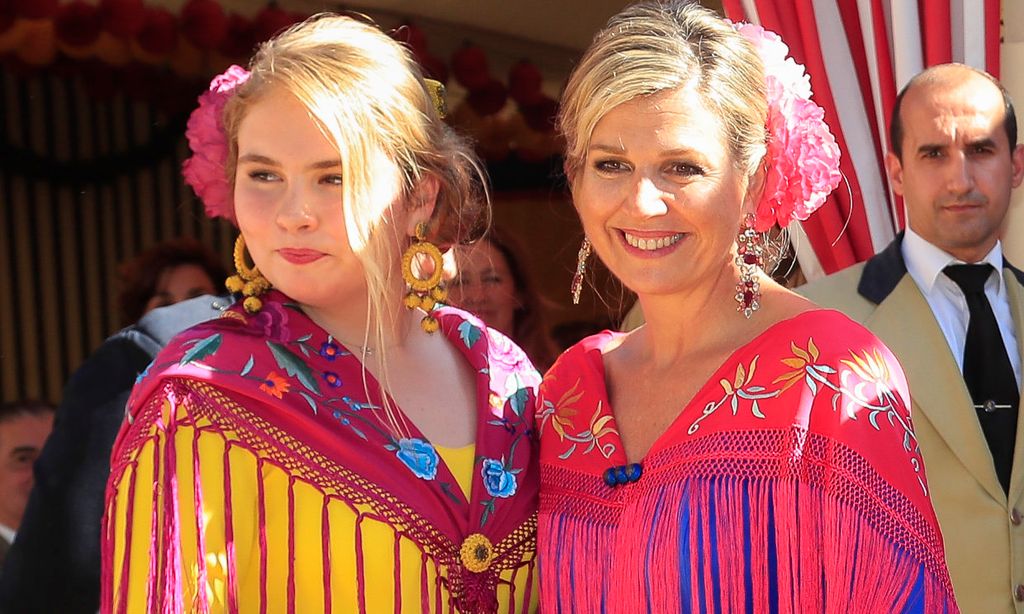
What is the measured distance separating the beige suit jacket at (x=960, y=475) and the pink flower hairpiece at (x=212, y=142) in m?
1.63

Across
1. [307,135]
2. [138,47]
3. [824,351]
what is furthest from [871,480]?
[138,47]

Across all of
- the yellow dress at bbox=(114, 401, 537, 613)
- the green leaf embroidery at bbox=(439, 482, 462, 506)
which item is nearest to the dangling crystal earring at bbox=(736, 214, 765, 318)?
the green leaf embroidery at bbox=(439, 482, 462, 506)

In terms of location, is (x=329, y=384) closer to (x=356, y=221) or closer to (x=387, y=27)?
(x=356, y=221)

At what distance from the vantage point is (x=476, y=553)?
2195 millimetres

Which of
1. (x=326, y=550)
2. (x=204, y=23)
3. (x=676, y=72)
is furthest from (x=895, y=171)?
(x=204, y=23)

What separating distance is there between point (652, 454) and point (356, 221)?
61 cm

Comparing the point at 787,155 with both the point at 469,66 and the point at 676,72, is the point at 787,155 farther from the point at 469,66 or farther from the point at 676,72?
the point at 469,66

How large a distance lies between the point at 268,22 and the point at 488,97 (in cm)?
113

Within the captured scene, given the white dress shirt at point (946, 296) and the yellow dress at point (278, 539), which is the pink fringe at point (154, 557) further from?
the white dress shirt at point (946, 296)

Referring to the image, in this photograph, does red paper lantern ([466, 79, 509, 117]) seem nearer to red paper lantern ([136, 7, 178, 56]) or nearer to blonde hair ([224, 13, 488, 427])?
red paper lantern ([136, 7, 178, 56])

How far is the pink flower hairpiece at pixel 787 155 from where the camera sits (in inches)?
89.6

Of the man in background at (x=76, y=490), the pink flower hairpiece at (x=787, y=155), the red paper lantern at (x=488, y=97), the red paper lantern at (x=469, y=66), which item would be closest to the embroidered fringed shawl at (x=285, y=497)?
the pink flower hairpiece at (x=787, y=155)

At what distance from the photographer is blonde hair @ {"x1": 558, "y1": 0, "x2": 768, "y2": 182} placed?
86.7 inches

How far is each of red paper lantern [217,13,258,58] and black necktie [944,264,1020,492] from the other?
9.79 ft
